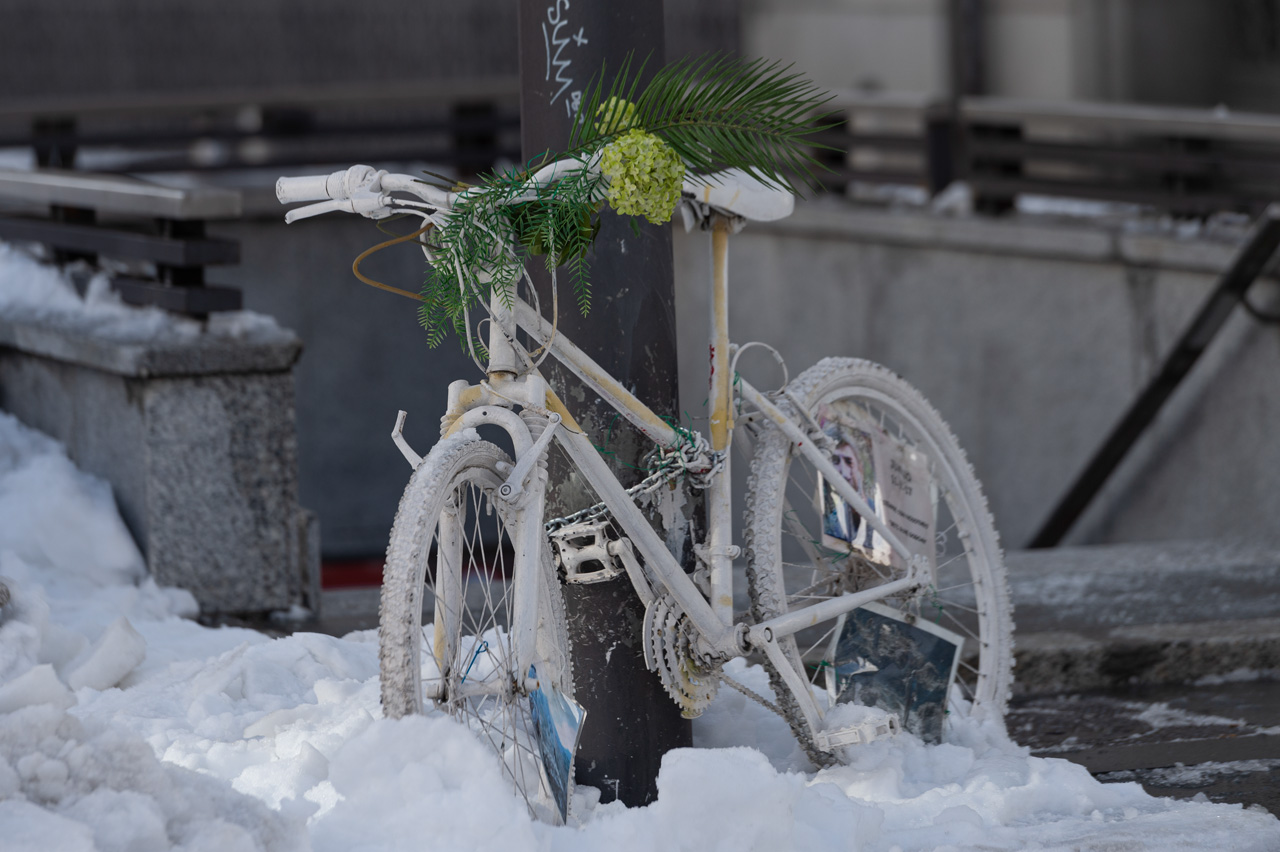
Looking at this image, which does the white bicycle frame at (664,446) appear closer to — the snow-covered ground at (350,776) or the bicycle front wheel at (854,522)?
the bicycle front wheel at (854,522)

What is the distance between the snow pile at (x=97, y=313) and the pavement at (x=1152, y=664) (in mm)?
1005

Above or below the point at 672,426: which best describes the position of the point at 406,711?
below

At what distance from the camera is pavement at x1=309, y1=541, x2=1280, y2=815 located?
372 cm

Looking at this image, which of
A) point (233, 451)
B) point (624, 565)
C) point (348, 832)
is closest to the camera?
point (348, 832)

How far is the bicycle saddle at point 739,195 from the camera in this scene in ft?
10.0

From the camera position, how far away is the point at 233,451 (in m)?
4.87

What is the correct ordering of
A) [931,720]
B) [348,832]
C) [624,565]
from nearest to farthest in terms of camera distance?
[348,832] < [624,565] < [931,720]

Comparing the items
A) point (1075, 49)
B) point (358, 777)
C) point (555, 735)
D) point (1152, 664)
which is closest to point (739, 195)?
point (555, 735)

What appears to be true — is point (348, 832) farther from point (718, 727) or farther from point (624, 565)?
point (718, 727)

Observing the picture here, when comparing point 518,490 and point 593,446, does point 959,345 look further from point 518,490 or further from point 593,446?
point 518,490

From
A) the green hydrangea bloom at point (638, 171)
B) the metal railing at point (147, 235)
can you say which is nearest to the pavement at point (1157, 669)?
the green hydrangea bloom at point (638, 171)

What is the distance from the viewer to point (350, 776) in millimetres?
2492

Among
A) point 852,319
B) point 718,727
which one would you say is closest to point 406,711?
point 718,727

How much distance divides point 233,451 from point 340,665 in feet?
4.42
